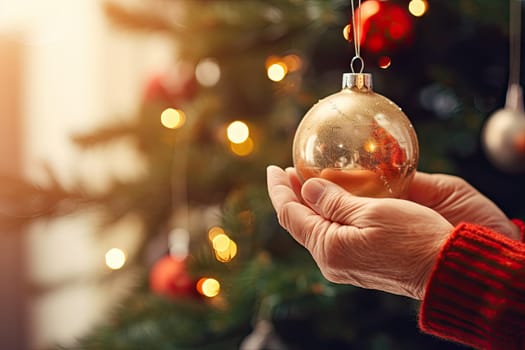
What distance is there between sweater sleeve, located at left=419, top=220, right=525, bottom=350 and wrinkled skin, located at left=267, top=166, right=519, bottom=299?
0.02m

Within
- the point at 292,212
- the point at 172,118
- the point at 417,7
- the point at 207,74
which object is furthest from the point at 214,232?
the point at 292,212

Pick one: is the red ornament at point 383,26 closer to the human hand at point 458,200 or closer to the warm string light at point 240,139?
the human hand at point 458,200

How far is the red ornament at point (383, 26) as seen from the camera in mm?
1104

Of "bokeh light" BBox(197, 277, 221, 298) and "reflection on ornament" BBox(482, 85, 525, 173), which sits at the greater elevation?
"reflection on ornament" BBox(482, 85, 525, 173)

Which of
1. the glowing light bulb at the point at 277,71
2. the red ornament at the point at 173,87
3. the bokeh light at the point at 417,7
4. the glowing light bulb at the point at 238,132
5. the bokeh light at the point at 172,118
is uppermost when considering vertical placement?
the bokeh light at the point at 417,7

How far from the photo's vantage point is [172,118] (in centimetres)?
170

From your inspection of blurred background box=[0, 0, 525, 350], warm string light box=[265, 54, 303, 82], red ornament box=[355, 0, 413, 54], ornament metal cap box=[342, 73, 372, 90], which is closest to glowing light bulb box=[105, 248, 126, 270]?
blurred background box=[0, 0, 525, 350]

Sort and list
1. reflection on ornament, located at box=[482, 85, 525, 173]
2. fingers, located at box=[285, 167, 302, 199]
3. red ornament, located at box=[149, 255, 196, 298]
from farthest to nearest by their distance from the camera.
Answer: red ornament, located at box=[149, 255, 196, 298]
reflection on ornament, located at box=[482, 85, 525, 173]
fingers, located at box=[285, 167, 302, 199]

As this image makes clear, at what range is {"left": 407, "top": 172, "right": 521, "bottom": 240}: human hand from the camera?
1.00 m

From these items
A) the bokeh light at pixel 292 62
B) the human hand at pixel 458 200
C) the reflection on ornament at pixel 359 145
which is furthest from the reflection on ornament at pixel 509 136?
the reflection on ornament at pixel 359 145

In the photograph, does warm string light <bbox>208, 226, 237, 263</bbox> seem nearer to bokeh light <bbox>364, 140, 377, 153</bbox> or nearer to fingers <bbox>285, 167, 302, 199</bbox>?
fingers <bbox>285, 167, 302, 199</bbox>

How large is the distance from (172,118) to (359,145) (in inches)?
38.8

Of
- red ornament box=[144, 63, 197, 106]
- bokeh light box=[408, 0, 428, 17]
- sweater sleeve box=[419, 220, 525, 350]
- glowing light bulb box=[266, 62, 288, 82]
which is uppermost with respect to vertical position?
bokeh light box=[408, 0, 428, 17]

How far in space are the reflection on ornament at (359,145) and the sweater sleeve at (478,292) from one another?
0.30 feet
